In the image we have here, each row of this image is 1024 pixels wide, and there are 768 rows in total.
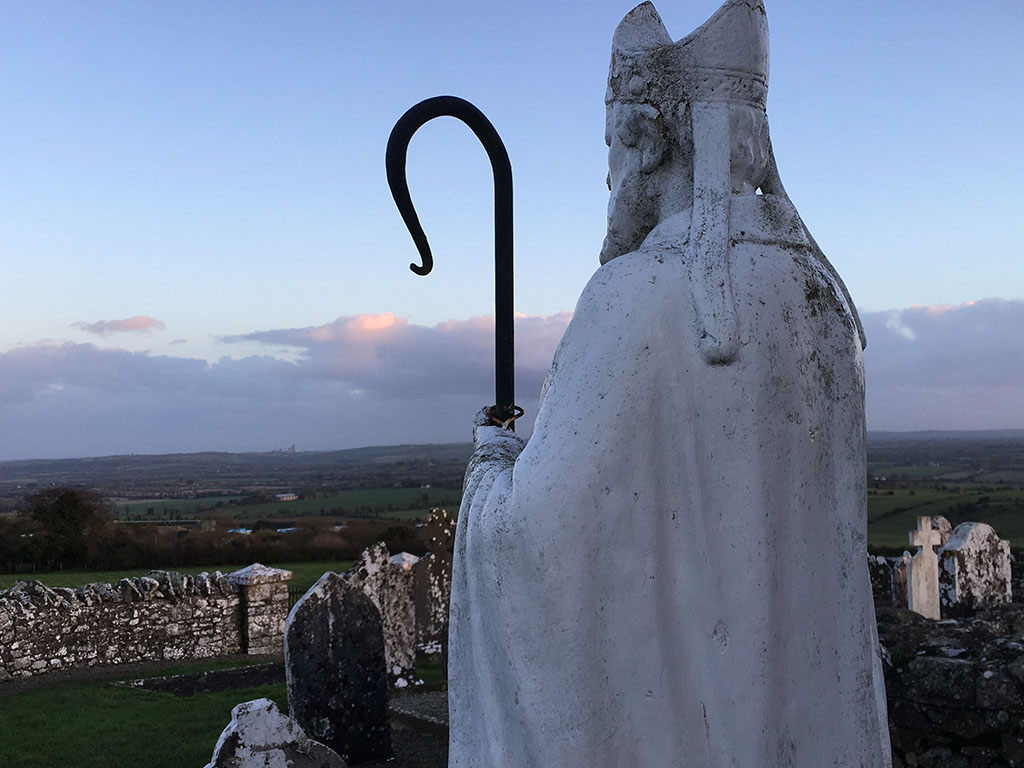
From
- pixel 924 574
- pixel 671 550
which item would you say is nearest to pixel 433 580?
pixel 924 574

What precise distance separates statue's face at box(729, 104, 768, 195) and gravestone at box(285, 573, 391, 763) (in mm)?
6761

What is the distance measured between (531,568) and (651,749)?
425mm

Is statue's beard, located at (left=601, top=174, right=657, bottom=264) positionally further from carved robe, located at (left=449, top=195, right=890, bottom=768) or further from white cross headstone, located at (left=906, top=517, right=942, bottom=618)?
white cross headstone, located at (left=906, top=517, right=942, bottom=618)

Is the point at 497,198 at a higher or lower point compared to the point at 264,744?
higher

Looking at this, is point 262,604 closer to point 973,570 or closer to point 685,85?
point 973,570

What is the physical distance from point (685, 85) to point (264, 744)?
4.17 m

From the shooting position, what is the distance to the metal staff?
2232mm

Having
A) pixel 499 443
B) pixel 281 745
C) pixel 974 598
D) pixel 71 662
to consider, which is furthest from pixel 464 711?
pixel 974 598

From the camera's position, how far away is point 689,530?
5.92ft

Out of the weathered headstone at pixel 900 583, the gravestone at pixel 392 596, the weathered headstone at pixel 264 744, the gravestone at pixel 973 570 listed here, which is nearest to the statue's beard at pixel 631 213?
the weathered headstone at pixel 264 744

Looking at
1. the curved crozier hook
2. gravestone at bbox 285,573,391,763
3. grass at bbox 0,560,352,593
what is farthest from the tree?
the curved crozier hook

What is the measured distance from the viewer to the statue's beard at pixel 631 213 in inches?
81.6

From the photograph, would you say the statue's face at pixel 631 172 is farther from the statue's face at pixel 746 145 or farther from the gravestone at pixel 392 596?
the gravestone at pixel 392 596

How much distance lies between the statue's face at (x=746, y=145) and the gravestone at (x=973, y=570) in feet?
41.8
